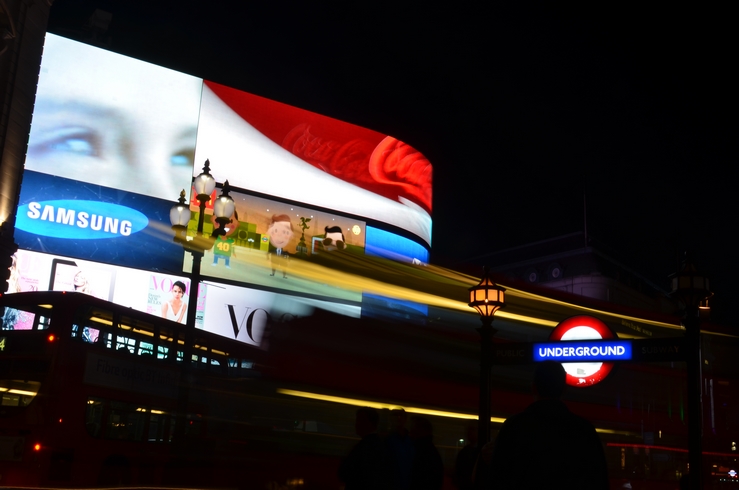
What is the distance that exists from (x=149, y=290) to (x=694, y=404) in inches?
934

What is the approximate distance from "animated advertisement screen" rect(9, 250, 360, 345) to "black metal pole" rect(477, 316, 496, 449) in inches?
514

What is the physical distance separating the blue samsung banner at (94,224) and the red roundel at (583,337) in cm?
2095

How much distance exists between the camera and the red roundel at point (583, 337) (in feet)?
41.9

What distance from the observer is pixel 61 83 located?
29.8m

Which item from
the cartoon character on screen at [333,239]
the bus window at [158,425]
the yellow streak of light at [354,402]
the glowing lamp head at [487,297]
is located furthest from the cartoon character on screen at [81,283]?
the glowing lamp head at [487,297]

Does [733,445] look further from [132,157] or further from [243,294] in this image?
[132,157]

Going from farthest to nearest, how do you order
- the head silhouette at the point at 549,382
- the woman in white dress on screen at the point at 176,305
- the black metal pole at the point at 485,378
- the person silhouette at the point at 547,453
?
the woman in white dress on screen at the point at 176,305, the black metal pole at the point at 485,378, the head silhouette at the point at 549,382, the person silhouette at the point at 547,453

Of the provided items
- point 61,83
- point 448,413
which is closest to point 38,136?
point 61,83

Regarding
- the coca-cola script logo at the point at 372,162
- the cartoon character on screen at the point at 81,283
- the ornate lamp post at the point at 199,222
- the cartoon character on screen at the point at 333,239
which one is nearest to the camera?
the ornate lamp post at the point at 199,222

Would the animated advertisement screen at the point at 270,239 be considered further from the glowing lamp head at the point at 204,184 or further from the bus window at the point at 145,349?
the bus window at the point at 145,349

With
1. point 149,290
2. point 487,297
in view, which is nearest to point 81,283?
point 149,290

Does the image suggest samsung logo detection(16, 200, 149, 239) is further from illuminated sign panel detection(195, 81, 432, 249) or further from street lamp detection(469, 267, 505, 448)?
street lamp detection(469, 267, 505, 448)

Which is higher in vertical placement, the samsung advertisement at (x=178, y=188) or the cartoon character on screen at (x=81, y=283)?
the samsung advertisement at (x=178, y=188)

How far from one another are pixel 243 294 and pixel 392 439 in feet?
86.4
